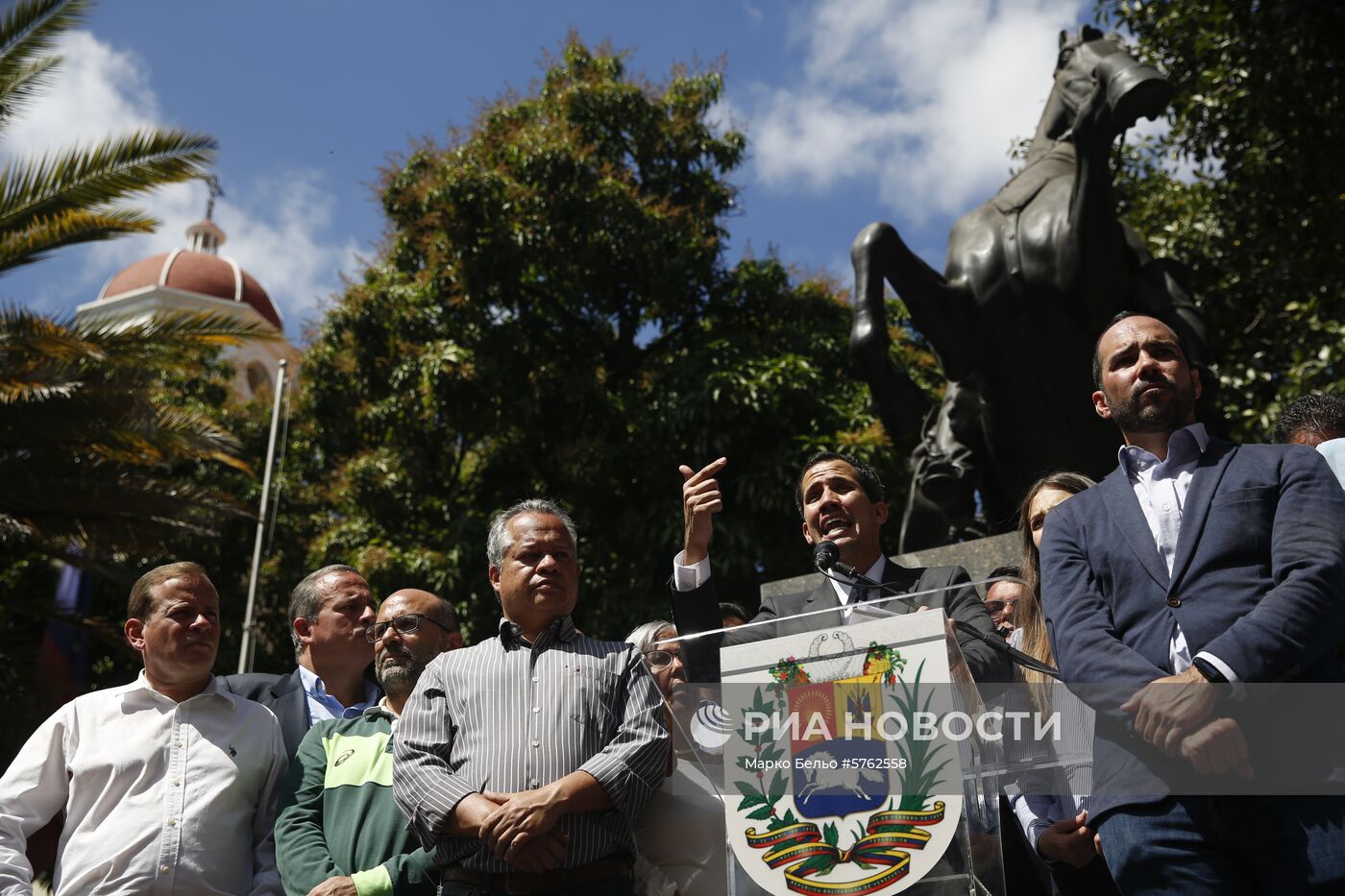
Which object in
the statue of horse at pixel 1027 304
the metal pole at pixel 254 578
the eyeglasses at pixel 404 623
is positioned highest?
the metal pole at pixel 254 578

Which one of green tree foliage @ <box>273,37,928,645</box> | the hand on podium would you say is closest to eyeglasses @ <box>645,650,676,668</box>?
the hand on podium

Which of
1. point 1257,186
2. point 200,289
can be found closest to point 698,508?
point 1257,186

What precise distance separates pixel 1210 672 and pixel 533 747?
1.62 metres

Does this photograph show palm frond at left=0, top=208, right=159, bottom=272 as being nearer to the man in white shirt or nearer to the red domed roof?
the man in white shirt

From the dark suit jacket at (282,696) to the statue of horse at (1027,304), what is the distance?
3596 mm

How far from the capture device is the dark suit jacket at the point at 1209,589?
2447mm

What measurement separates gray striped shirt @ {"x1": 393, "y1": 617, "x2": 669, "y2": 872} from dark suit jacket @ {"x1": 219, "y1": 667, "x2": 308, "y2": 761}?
99 centimetres

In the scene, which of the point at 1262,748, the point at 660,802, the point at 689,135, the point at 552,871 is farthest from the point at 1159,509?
the point at 689,135

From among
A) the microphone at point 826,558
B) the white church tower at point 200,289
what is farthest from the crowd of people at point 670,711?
the white church tower at point 200,289

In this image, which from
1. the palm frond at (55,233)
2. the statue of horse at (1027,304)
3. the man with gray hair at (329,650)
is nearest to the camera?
the man with gray hair at (329,650)

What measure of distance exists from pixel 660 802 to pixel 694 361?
12493mm

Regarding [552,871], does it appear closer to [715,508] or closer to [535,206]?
[715,508]

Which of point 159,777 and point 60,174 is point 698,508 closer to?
point 159,777

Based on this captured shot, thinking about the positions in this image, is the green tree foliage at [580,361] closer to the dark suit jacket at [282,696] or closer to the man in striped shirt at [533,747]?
the dark suit jacket at [282,696]
